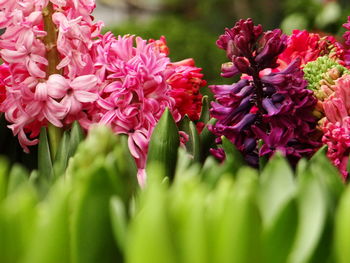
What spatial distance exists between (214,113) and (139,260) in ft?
1.50

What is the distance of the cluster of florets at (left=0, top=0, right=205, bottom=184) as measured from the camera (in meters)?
0.89

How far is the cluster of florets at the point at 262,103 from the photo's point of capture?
0.82 m

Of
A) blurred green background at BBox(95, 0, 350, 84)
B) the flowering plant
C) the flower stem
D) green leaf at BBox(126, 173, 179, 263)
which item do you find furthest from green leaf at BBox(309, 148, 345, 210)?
blurred green background at BBox(95, 0, 350, 84)

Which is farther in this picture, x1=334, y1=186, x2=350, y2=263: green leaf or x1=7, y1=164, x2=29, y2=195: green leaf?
x1=7, y1=164, x2=29, y2=195: green leaf

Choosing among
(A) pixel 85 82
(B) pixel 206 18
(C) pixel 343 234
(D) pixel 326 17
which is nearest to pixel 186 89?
(A) pixel 85 82

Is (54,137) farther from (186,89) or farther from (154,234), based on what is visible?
(154,234)

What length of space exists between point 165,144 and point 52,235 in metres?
0.39

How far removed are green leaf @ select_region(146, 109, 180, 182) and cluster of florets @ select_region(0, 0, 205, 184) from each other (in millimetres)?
59

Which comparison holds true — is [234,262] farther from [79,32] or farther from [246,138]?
[79,32]

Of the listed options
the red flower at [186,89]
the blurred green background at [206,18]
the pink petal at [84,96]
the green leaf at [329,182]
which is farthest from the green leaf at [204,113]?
the blurred green background at [206,18]

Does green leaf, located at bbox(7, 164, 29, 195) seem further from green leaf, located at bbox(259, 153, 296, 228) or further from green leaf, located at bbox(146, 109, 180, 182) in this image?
green leaf, located at bbox(146, 109, 180, 182)

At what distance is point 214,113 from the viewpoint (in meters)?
0.85

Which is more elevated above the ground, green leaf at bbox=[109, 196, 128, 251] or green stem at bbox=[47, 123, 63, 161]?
green leaf at bbox=[109, 196, 128, 251]

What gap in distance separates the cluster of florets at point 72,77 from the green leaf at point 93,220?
41 cm
